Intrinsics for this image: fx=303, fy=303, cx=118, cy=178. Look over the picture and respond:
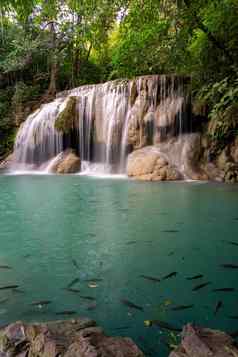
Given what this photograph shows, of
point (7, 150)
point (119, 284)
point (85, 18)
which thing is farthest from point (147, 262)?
point (7, 150)

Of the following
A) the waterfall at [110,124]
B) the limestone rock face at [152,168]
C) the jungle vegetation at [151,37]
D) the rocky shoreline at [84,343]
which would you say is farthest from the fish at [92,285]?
the waterfall at [110,124]

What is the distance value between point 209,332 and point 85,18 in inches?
155

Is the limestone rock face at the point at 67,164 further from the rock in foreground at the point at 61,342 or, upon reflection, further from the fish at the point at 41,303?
the rock in foreground at the point at 61,342

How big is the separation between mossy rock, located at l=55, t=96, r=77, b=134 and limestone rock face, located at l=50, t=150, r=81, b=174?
1.20m

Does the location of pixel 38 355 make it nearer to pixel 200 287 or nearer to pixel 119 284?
pixel 119 284

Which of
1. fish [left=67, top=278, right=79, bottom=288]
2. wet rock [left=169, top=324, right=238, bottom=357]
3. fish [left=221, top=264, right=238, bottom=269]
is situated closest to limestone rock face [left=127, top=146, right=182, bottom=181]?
fish [left=221, top=264, right=238, bottom=269]

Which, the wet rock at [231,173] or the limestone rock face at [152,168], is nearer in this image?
the wet rock at [231,173]

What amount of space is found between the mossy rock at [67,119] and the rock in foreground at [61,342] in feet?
40.9

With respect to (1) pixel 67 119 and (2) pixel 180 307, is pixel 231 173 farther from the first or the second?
(2) pixel 180 307

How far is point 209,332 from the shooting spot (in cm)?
146

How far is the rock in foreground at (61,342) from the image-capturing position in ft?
4.43

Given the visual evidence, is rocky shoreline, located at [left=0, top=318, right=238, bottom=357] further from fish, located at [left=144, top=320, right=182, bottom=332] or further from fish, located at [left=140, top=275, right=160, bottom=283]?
fish, located at [left=140, top=275, right=160, bottom=283]

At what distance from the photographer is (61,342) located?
142cm

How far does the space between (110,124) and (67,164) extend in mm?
2491
